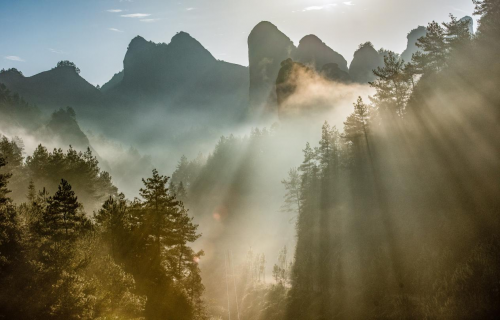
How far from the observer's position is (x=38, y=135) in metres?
120

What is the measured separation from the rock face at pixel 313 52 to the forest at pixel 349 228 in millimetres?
92925

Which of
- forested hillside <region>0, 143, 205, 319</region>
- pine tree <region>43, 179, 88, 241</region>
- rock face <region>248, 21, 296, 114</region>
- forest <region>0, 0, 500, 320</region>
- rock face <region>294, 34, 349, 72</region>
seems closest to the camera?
forested hillside <region>0, 143, 205, 319</region>

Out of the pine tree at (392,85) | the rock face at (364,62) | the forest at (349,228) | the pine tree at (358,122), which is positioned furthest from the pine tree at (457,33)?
the rock face at (364,62)

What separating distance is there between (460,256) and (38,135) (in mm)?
149022

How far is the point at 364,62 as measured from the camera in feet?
502

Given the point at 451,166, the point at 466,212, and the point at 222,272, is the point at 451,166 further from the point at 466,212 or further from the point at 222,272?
the point at 222,272

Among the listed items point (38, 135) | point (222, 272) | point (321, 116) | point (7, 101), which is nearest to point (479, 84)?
point (222, 272)

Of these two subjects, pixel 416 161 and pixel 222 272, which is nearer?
pixel 416 161

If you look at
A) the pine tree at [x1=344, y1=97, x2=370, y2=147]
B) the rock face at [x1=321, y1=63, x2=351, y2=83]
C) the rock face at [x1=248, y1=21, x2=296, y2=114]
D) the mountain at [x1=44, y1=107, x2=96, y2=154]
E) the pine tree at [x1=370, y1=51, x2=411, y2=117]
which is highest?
the rock face at [x1=248, y1=21, x2=296, y2=114]

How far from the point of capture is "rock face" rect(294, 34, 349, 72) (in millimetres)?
141000

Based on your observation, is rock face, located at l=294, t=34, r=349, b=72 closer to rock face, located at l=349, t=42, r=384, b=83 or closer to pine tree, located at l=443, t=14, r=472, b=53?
rock face, located at l=349, t=42, r=384, b=83

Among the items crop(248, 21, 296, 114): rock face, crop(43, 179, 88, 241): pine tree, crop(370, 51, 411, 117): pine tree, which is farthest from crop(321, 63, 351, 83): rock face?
crop(43, 179, 88, 241): pine tree

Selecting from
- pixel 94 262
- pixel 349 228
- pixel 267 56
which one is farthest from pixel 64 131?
pixel 349 228

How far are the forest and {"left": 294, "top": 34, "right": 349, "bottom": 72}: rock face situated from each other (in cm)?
9292
